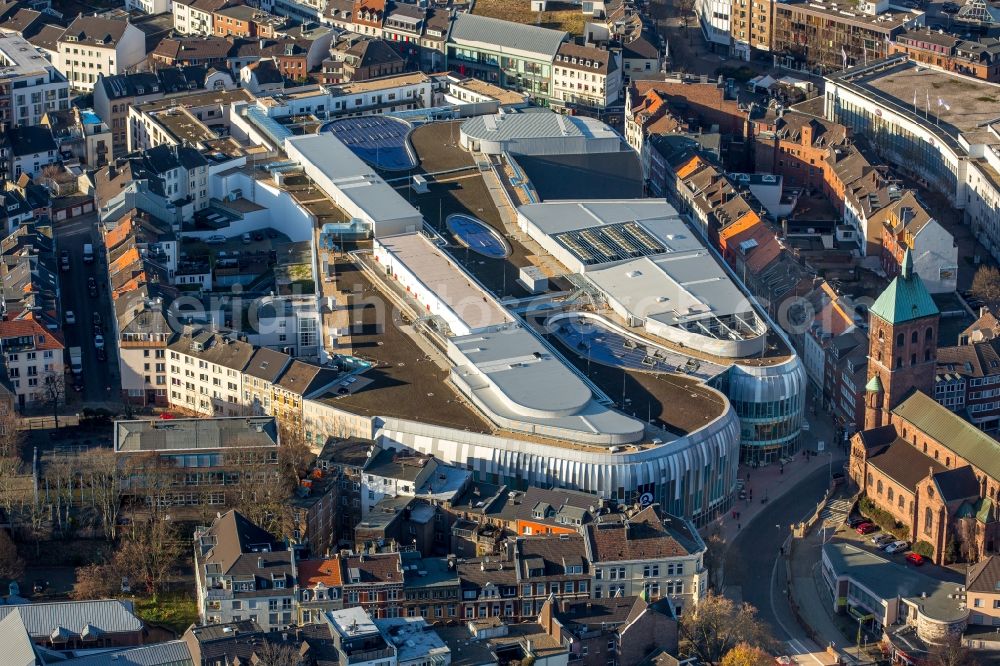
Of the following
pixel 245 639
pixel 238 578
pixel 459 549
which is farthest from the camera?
pixel 459 549

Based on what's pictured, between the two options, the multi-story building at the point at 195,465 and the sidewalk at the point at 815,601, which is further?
the multi-story building at the point at 195,465

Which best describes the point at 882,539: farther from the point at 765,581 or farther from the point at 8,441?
the point at 8,441

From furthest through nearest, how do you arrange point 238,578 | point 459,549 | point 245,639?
point 459,549
point 238,578
point 245,639

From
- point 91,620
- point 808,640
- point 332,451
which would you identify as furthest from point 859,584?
point 91,620

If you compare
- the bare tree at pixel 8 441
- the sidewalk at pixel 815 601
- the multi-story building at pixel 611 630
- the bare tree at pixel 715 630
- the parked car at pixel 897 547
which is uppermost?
the bare tree at pixel 8 441

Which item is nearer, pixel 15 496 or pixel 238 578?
pixel 238 578

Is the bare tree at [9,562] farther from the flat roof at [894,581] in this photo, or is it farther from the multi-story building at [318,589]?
the flat roof at [894,581]

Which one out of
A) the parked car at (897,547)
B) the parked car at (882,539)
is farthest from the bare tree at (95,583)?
the parked car at (897,547)

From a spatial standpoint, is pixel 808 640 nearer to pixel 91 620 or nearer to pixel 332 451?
pixel 332 451

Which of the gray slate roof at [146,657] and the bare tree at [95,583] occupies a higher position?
the gray slate roof at [146,657]
